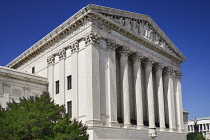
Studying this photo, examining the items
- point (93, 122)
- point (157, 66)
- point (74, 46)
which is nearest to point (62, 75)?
point (74, 46)

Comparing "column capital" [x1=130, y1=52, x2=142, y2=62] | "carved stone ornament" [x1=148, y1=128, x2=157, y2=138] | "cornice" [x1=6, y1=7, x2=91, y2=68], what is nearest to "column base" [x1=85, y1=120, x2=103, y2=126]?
"carved stone ornament" [x1=148, y1=128, x2=157, y2=138]

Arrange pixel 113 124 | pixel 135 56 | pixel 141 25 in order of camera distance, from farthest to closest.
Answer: pixel 141 25 → pixel 135 56 → pixel 113 124

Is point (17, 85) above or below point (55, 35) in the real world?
below

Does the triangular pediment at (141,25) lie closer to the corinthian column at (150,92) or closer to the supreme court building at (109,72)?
the supreme court building at (109,72)

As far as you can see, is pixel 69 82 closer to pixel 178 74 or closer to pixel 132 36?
pixel 132 36

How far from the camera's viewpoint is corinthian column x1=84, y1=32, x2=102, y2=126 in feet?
103

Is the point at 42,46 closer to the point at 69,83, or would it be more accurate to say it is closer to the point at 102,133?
the point at 69,83

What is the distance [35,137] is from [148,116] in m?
22.6

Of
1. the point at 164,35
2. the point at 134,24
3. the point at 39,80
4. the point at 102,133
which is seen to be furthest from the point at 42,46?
the point at 164,35

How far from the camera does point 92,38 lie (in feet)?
109

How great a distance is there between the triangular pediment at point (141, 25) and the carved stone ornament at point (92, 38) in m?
3.04

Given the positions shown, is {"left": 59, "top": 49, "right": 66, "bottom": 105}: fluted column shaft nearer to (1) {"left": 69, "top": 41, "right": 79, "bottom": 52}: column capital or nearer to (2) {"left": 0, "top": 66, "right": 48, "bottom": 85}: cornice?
(1) {"left": 69, "top": 41, "right": 79, "bottom": 52}: column capital

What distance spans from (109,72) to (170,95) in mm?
17750

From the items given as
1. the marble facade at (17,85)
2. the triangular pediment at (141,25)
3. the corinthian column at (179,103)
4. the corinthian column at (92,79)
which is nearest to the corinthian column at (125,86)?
the triangular pediment at (141,25)
